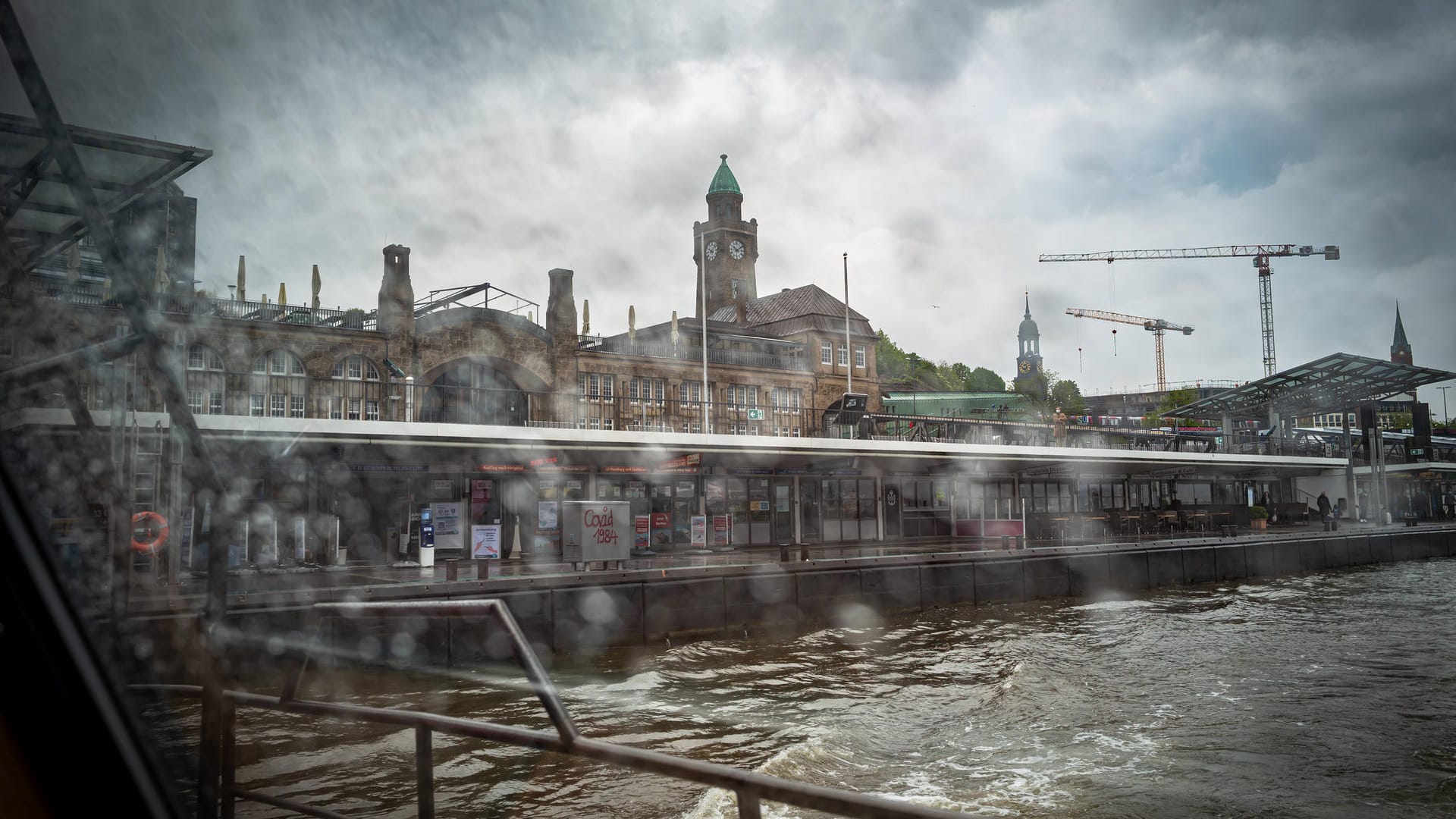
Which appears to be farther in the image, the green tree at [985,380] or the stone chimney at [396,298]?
the green tree at [985,380]

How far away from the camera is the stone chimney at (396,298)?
2891 cm

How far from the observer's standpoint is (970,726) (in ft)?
32.0

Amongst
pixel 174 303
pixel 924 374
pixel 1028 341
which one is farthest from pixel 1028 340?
pixel 174 303

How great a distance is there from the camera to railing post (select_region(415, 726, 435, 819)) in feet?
9.30

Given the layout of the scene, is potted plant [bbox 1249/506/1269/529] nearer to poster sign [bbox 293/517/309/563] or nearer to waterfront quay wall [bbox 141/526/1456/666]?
waterfront quay wall [bbox 141/526/1456/666]

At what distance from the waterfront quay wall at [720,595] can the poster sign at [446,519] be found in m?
6.49

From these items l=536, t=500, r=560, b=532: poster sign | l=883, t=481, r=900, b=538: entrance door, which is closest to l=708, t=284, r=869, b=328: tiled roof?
l=883, t=481, r=900, b=538: entrance door

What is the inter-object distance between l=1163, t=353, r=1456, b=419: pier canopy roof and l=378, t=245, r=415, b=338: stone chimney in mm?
34703

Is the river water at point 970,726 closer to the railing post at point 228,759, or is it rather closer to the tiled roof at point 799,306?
the railing post at point 228,759

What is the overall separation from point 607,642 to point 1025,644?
715 cm

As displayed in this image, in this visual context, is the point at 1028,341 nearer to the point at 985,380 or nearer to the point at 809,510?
the point at 985,380

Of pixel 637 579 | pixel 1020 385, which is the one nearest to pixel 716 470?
pixel 637 579

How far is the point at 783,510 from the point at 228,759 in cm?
2387

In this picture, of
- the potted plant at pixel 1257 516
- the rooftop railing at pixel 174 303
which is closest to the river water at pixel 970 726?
the rooftop railing at pixel 174 303
